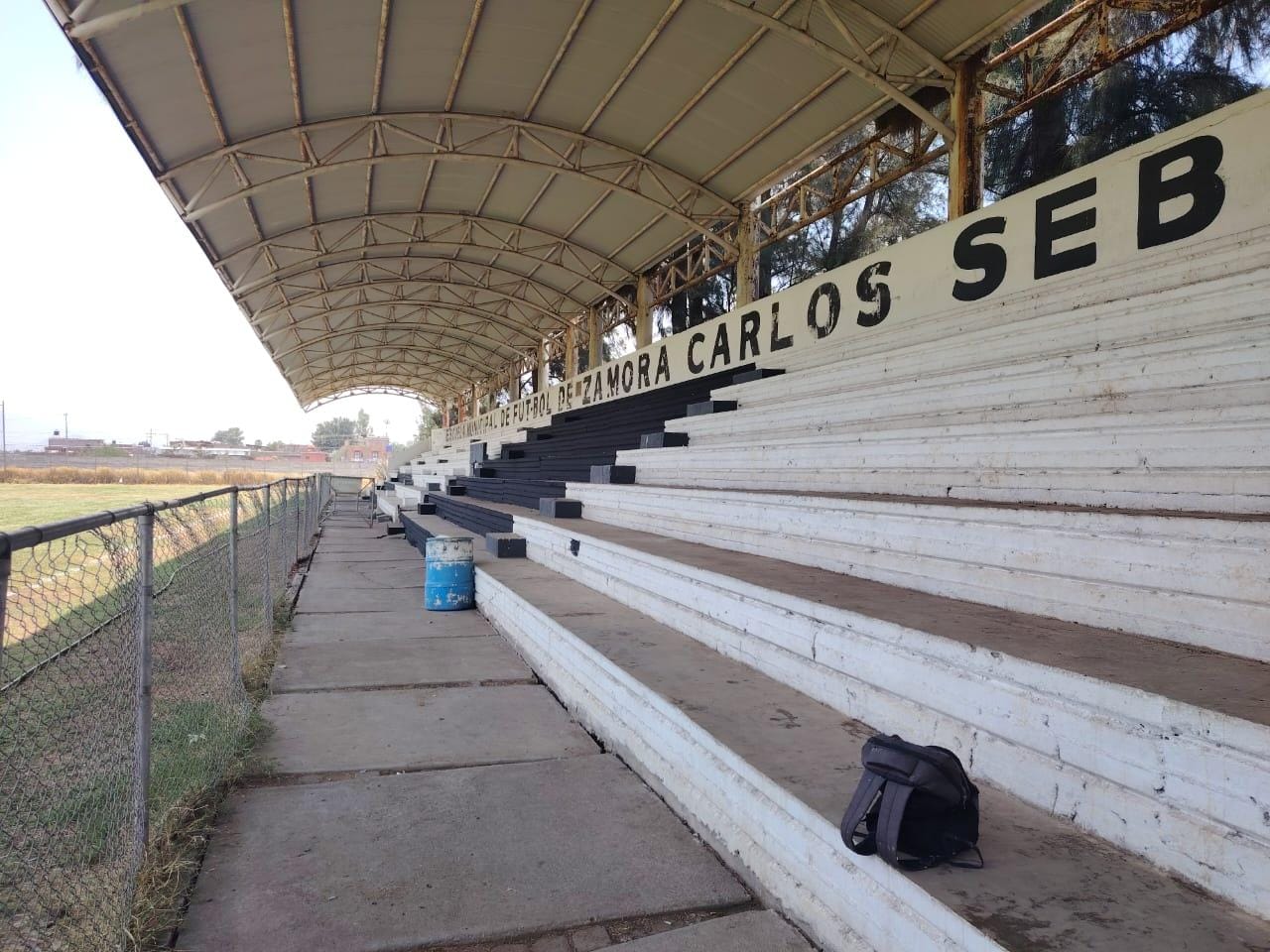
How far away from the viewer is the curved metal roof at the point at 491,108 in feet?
28.6

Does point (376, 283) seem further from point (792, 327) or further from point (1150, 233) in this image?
point (1150, 233)

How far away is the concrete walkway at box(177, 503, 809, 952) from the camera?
6.92 ft

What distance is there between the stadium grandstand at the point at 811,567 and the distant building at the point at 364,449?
92875 mm

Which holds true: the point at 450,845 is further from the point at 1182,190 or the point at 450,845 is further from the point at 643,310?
the point at 643,310

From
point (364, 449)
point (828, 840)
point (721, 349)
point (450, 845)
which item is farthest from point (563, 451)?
point (364, 449)

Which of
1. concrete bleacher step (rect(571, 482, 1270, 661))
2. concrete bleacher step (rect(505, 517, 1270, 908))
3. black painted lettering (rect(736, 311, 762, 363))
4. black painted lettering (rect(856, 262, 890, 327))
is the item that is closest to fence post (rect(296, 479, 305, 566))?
black painted lettering (rect(736, 311, 762, 363))

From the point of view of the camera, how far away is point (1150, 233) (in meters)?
4.87

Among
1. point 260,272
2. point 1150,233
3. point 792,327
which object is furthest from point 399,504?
point 1150,233

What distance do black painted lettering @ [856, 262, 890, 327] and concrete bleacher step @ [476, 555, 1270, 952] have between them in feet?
15.5

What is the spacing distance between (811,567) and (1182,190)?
11.4ft

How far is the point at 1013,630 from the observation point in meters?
2.44

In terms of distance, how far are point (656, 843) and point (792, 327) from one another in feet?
23.1

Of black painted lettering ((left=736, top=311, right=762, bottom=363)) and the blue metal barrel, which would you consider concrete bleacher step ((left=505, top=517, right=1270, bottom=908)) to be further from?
black painted lettering ((left=736, top=311, right=762, bottom=363))

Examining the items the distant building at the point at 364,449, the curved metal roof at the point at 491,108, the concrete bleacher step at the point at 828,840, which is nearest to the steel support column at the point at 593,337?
the curved metal roof at the point at 491,108
